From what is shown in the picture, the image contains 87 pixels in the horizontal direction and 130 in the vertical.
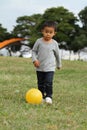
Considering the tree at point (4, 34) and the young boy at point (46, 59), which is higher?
the young boy at point (46, 59)

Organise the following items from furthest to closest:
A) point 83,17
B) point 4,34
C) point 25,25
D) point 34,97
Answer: point 4,34 → point 25,25 → point 83,17 → point 34,97

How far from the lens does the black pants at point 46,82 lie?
26.6 ft

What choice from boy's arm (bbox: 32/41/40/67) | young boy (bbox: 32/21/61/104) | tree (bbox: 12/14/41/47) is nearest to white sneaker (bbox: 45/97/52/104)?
young boy (bbox: 32/21/61/104)

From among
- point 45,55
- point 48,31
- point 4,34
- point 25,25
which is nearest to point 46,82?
point 45,55

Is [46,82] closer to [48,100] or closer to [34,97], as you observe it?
[48,100]

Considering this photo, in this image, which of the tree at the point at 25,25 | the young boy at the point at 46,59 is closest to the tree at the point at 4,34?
the tree at the point at 25,25

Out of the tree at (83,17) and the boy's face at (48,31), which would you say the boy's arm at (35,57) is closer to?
the boy's face at (48,31)

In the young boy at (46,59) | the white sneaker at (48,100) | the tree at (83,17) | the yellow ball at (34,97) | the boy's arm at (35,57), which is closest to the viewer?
the yellow ball at (34,97)

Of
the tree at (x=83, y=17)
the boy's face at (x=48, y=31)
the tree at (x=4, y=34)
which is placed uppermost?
the boy's face at (x=48, y=31)

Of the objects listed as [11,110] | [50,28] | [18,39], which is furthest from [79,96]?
[18,39]

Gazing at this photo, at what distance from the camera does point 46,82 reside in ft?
26.7

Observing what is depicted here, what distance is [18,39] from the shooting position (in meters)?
55.3

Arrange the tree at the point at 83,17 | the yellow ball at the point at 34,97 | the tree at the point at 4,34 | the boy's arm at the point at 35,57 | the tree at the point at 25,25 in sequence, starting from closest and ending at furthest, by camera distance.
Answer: the yellow ball at the point at 34,97 < the boy's arm at the point at 35,57 < the tree at the point at 83,17 < the tree at the point at 25,25 < the tree at the point at 4,34

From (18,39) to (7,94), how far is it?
152ft
